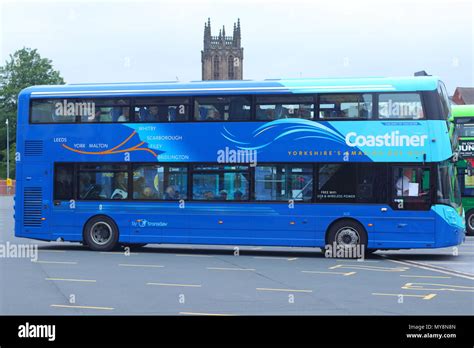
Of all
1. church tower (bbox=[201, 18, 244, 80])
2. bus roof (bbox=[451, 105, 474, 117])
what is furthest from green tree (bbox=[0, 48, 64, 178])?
bus roof (bbox=[451, 105, 474, 117])

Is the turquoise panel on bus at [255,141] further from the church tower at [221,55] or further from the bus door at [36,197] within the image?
the church tower at [221,55]

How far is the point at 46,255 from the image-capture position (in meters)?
19.0

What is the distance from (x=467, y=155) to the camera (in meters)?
27.6

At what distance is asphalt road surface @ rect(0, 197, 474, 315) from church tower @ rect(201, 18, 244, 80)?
389ft

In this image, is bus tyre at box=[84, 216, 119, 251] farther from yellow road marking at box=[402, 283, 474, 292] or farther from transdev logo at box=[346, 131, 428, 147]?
yellow road marking at box=[402, 283, 474, 292]

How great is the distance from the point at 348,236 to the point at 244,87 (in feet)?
13.9

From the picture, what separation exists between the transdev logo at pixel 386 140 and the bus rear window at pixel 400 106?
43 centimetres

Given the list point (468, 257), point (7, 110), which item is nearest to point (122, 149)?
point (468, 257)

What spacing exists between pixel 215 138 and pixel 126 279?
5.80m

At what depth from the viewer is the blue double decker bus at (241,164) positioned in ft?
59.3

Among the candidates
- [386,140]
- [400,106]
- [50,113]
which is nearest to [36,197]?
[50,113]

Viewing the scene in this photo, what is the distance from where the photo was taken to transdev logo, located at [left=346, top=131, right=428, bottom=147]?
17984 mm

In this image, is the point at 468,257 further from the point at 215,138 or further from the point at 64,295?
the point at 64,295

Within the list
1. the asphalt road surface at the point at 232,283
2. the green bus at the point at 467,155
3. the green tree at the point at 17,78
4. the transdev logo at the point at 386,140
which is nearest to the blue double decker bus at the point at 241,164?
the transdev logo at the point at 386,140
